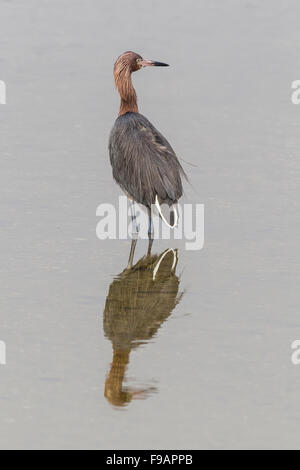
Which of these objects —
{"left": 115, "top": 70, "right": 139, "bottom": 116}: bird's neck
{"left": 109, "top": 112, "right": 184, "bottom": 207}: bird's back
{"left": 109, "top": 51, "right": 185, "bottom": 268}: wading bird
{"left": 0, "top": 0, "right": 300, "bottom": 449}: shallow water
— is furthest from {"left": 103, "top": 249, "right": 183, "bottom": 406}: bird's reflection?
{"left": 115, "top": 70, "right": 139, "bottom": 116}: bird's neck

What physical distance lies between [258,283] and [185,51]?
299 inches

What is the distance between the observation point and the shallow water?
7180 mm

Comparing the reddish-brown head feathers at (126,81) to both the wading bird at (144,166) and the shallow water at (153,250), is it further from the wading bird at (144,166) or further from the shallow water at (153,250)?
the shallow water at (153,250)

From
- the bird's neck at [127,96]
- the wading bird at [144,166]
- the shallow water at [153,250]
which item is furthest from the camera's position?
the bird's neck at [127,96]

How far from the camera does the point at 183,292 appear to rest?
927cm

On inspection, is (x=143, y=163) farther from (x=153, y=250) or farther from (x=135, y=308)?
(x=135, y=308)

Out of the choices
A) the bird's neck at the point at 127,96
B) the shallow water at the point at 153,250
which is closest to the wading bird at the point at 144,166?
the bird's neck at the point at 127,96

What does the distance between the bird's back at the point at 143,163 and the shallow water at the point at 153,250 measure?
51 cm

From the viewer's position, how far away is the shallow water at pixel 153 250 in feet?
23.6

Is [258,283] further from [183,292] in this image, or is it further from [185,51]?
[185,51]

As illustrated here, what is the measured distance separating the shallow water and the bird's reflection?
18 millimetres

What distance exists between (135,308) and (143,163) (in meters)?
2.00

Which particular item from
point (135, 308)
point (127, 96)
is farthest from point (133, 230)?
point (135, 308)

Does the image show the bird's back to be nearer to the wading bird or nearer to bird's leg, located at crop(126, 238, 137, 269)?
the wading bird
